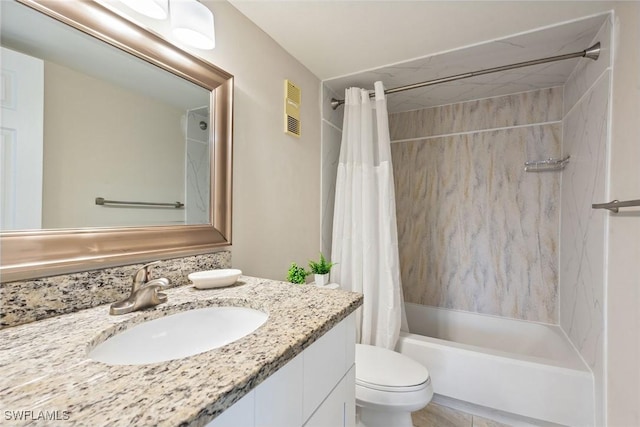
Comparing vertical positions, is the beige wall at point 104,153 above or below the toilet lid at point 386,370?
above

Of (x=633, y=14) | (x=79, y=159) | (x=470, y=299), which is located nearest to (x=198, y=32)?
(x=79, y=159)

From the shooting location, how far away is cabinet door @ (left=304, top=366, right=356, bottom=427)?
687 millimetres

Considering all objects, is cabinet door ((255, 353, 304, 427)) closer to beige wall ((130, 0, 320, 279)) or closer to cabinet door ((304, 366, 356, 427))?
cabinet door ((304, 366, 356, 427))

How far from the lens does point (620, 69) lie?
1217 mm

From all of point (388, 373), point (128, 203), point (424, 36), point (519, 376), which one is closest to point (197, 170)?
point (128, 203)

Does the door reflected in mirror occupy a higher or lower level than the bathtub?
higher

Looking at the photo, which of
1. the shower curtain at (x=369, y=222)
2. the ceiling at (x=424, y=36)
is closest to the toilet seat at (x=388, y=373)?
the shower curtain at (x=369, y=222)

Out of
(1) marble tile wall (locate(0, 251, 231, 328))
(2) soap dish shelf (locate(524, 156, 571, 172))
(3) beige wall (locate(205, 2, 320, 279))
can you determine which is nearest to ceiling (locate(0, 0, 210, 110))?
(3) beige wall (locate(205, 2, 320, 279))

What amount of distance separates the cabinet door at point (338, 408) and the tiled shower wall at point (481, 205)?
1.92 metres

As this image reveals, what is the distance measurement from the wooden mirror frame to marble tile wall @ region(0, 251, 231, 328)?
0.02m

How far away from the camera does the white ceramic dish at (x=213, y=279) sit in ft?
3.15

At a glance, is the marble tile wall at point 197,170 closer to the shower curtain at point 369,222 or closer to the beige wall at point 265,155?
the beige wall at point 265,155

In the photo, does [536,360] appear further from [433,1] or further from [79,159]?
[79,159]

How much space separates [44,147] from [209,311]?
2.04ft
